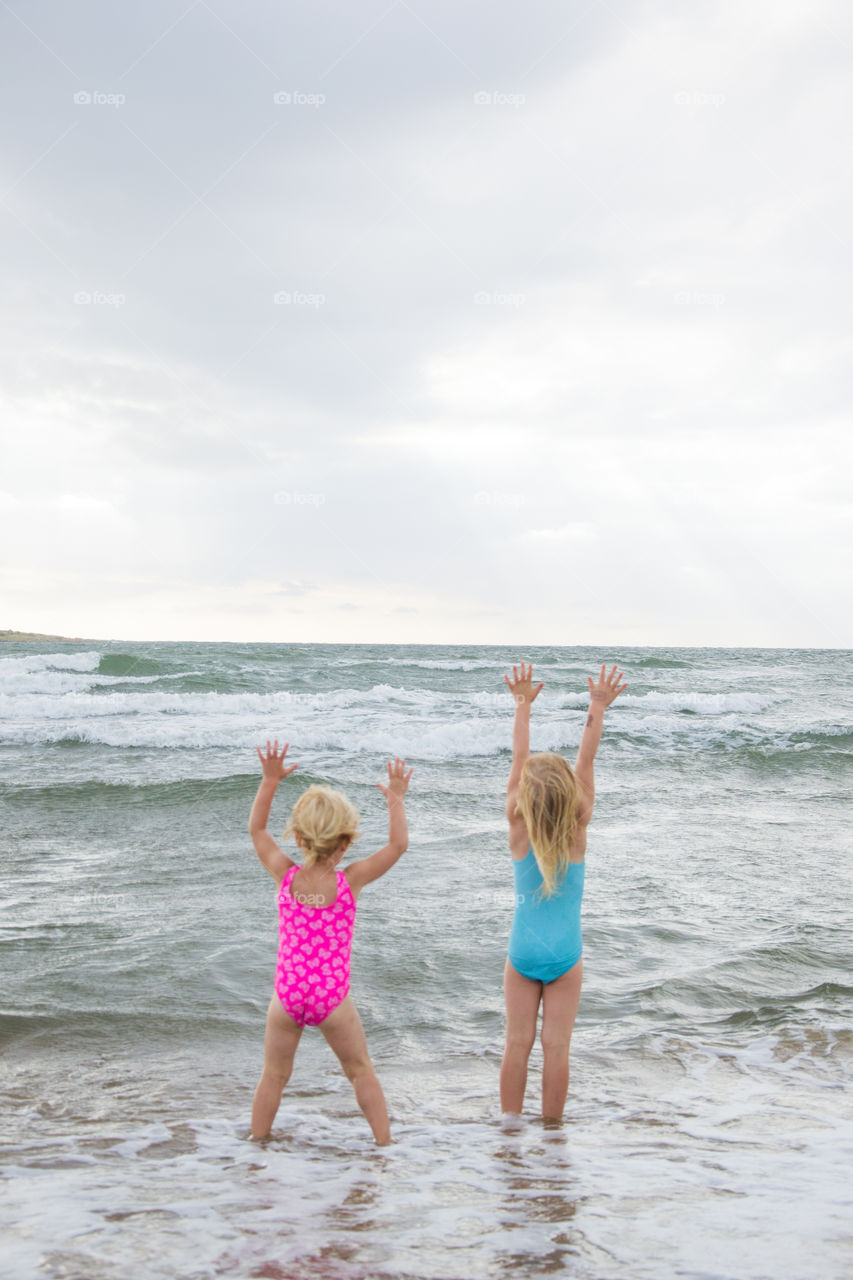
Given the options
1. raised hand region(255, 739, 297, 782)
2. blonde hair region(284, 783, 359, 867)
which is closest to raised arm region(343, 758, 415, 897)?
blonde hair region(284, 783, 359, 867)

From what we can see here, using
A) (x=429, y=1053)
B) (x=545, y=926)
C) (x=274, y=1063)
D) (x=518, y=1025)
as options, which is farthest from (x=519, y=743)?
(x=429, y=1053)

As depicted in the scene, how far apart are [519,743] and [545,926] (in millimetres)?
789

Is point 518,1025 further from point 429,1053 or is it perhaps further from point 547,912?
point 429,1053

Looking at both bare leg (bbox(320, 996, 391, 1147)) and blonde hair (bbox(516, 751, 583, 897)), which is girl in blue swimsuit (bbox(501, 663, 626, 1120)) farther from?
bare leg (bbox(320, 996, 391, 1147))

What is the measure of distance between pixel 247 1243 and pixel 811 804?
1119cm

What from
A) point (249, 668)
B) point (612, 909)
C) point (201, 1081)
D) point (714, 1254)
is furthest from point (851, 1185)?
point (249, 668)

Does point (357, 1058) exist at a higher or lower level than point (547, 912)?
lower

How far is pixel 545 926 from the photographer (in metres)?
3.75

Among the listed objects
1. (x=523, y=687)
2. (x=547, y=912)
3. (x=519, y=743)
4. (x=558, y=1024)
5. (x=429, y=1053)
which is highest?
(x=523, y=687)

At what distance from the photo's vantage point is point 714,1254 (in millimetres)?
2809

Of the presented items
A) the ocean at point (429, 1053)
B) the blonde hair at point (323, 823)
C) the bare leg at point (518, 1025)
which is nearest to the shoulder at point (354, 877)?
the blonde hair at point (323, 823)

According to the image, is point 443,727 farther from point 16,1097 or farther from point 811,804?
point 16,1097

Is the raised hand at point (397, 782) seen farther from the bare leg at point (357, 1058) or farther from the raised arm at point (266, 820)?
the bare leg at point (357, 1058)

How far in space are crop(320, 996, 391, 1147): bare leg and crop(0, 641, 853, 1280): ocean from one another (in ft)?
0.56
